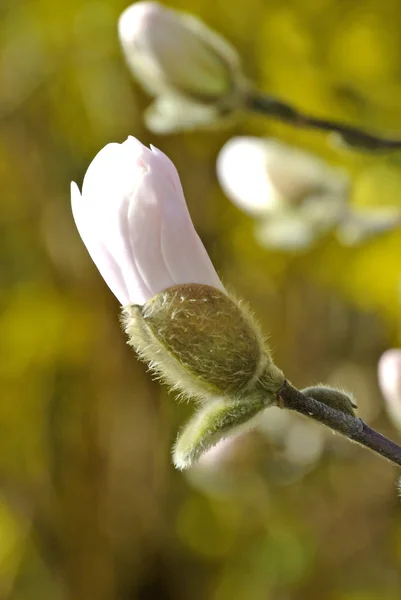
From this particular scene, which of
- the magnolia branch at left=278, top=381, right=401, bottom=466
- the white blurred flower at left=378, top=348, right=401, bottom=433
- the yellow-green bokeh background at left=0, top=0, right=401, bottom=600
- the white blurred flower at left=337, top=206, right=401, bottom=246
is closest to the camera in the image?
the magnolia branch at left=278, top=381, right=401, bottom=466

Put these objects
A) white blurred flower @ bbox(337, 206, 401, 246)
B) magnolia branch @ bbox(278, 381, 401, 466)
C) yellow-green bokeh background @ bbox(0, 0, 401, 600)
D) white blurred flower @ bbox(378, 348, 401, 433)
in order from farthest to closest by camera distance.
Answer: yellow-green bokeh background @ bbox(0, 0, 401, 600)
white blurred flower @ bbox(337, 206, 401, 246)
white blurred flower @ bbox(378, 348, 401, 433)
magnolia branch @ bbox(278, 381, 401, 466)

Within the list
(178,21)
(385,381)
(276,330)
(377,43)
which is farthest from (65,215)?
(385,381)

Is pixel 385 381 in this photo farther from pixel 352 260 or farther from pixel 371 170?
pixel 352 260

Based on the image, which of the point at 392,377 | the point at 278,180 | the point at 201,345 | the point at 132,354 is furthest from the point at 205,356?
the point at 132,354

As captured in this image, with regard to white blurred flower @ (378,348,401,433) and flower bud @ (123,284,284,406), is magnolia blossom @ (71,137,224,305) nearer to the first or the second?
flower bud @ (123,284,284,406)

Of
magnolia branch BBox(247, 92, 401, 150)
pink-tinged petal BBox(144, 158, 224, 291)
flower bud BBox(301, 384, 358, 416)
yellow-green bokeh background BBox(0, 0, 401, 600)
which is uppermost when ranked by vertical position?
pink-tinged petal BBox(144, 158, 224, 291)

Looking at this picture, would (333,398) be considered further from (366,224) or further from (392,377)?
(366,224)

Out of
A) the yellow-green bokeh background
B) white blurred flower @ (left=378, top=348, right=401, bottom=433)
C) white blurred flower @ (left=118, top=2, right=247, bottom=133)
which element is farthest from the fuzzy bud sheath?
the yellow-green bokeh background
